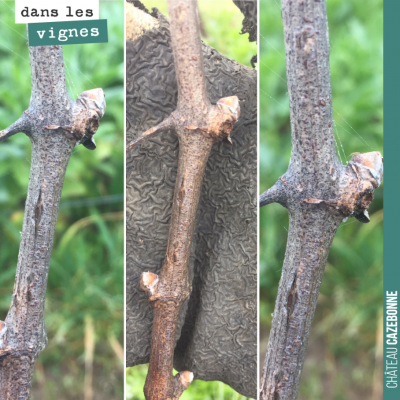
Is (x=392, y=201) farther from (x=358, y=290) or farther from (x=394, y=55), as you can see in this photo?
(x=358, y=290)

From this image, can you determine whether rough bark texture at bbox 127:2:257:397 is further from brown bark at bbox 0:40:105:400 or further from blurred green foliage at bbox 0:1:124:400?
blurred green foliage at bbox 0:1:124:400

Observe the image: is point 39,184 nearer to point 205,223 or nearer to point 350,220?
point 205,223

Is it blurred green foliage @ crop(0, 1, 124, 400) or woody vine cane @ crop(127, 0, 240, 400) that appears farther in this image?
blurred green foliage @ crop(0, 1, 124, 400)

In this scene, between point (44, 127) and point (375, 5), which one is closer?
point (44, 127)

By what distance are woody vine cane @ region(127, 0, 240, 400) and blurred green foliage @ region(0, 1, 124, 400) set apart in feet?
1.06

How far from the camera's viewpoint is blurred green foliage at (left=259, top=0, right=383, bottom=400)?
0.92m

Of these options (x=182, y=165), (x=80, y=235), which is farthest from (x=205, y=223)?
(x=80, y=235)

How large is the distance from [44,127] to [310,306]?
13.1 inches

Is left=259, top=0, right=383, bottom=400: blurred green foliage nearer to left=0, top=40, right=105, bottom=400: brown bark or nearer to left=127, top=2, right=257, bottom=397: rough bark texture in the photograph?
left=127, top=2, right=257, bottom=397: rough bark texture

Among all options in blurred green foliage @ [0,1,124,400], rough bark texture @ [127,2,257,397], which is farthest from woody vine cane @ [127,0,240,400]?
blurred green foliage @ [0,1,124,400]

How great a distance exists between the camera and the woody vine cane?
46cm

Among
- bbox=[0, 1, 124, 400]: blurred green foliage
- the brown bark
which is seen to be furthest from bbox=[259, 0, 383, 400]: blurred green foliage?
the brown bark

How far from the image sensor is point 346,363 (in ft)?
3.09

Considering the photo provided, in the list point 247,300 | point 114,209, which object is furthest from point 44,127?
point 114,209
